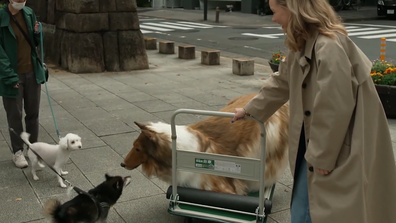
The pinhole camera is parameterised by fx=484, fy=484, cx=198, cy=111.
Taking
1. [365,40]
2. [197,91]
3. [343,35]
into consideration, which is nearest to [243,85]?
[197,91]

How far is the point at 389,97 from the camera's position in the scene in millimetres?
7918

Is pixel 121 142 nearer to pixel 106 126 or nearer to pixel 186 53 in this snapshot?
pixel 106 126

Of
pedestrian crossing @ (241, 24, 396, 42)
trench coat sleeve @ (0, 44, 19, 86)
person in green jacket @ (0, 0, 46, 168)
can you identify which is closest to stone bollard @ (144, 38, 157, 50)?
pedestrian crossing @ (241, 24, 396, 42)

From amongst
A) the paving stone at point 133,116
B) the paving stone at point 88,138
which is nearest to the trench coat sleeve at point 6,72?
the paving stone at point 88,138

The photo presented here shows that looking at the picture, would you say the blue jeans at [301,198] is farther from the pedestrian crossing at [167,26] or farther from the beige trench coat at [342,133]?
the pedestrian crossing at [167,26]

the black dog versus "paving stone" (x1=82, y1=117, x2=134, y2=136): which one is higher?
the black dog

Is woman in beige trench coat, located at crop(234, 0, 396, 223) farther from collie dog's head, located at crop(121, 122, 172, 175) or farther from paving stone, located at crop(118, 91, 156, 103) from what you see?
paving stone, located at crop(118, 91, 156, 103)

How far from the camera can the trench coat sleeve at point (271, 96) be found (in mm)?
3178

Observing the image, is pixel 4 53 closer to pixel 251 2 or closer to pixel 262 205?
pixel 262 205

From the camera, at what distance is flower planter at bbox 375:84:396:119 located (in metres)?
7.85

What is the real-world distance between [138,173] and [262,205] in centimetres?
212

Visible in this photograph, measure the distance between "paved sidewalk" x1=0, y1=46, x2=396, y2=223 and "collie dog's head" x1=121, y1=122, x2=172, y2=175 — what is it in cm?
62

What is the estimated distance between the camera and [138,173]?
5.61 m

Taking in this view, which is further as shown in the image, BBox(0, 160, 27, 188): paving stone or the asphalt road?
the asphalt road
